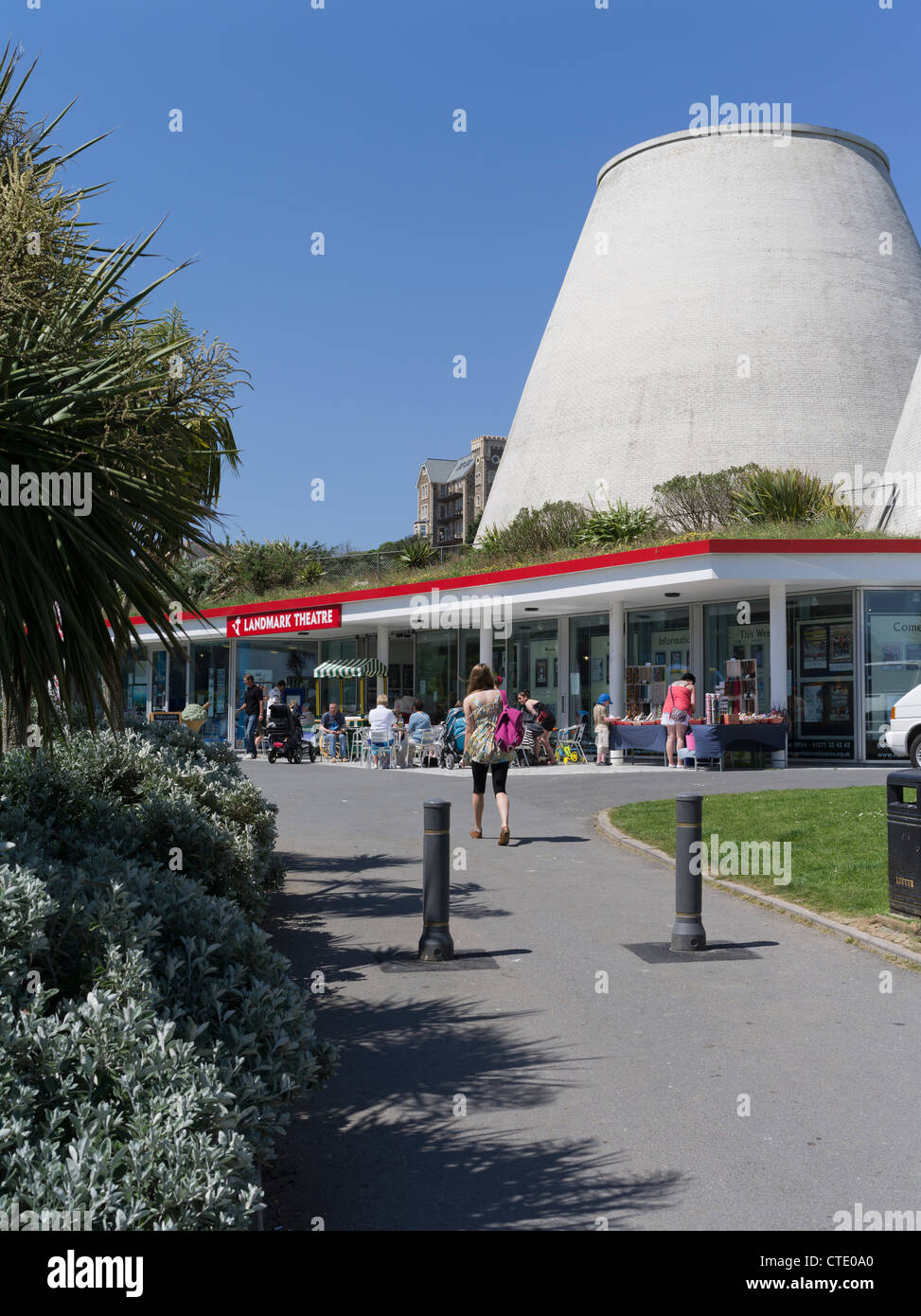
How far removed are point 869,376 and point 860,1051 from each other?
30.1m

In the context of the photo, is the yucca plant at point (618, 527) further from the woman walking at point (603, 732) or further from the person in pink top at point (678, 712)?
the person in pink top at point (678, 712)

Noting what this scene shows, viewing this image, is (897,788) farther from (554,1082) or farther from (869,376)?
(869,376)

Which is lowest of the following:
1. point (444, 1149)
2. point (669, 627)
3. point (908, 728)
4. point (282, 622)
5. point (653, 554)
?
point (444, 1149)

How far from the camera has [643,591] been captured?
24.8 m

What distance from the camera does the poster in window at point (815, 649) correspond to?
23781mm

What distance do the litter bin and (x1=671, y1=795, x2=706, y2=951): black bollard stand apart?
133cm

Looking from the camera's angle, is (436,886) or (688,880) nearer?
(436,886)

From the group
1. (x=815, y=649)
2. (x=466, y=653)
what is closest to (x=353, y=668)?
(x=466, y=653)

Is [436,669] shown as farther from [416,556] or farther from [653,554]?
[653,554]

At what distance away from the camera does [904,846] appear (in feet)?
24.4

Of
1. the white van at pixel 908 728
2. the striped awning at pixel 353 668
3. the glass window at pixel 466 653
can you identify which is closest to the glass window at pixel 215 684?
the striped awning at pixel 353 668

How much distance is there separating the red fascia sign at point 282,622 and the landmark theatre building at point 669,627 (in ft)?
0.17

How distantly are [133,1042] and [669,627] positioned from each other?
24.6 metres

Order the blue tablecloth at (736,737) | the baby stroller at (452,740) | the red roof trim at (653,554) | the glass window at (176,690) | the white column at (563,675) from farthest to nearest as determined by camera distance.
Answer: the glass window at (176,690), the white column at (563,675), the baby stroller at (452,740), the red roof trim at (653,554), the blue tablecloth at (736,737)
